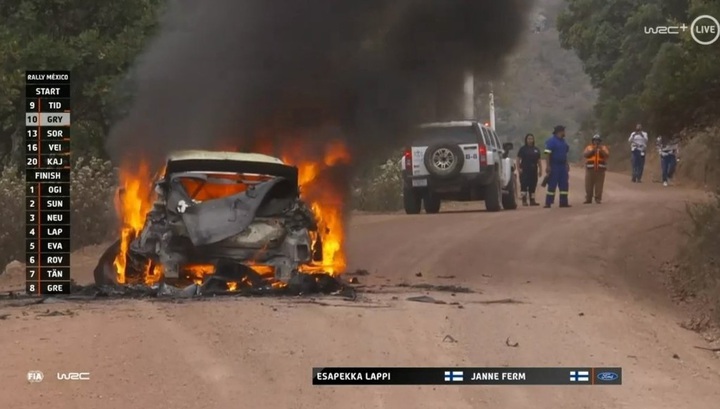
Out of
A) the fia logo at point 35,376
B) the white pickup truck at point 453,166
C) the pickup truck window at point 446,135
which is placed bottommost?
the fia logo at point 35,376

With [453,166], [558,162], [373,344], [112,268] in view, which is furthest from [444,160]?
[373,344]

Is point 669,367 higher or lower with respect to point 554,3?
lower

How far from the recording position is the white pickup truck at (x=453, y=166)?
1401 cm

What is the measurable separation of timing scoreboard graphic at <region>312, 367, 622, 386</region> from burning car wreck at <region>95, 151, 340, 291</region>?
2.51 meters

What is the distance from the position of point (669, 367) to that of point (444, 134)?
715 centimetres

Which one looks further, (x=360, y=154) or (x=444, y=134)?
(x=444, y=134)

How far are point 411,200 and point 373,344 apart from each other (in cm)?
787

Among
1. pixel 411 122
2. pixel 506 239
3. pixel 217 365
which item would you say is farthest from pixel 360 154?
pixel 217 365

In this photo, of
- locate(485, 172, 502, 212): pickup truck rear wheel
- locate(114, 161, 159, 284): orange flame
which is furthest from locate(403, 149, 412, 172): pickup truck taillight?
locate(114, 161, 159, 284): orange flame

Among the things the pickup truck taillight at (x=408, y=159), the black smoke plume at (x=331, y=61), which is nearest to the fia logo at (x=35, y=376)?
the black smoke plume at (x=331, y=61)

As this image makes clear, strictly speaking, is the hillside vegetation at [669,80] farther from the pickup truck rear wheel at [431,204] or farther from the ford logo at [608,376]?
the pickup truck rear wheel at [431,204]

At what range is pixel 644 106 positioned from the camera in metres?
11.5

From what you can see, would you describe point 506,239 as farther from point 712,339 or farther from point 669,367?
point 669,367

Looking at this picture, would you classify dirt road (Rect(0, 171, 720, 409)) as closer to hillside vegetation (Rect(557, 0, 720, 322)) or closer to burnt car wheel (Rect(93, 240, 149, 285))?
burnt car wheel (Rect(93, 240, 149, 285))
